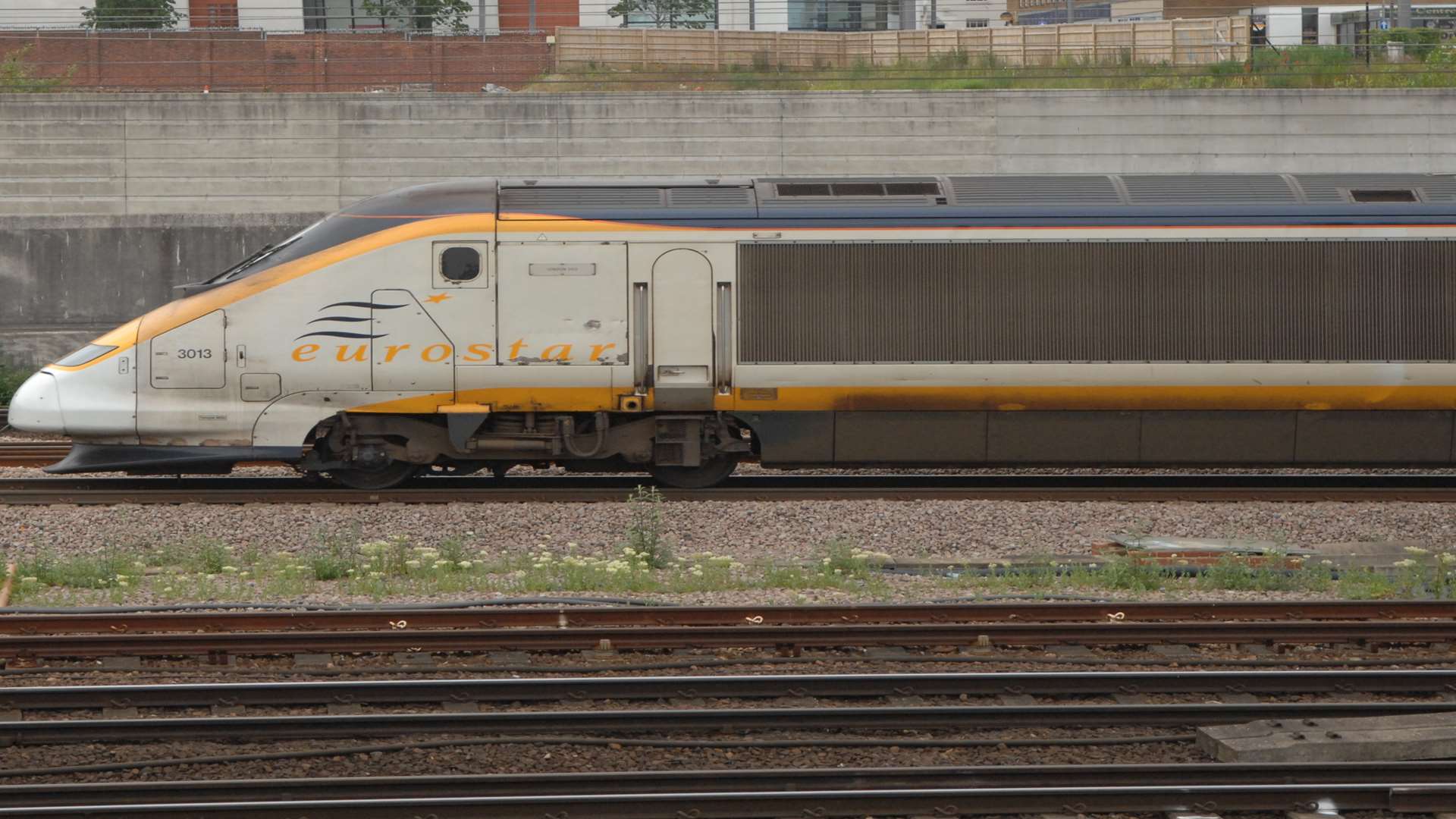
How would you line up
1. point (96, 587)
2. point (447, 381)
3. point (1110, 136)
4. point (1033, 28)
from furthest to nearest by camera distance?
1. point (1033, 28)
2. point (1110, 136)
3. point (447, 381)
4. point (96, 587)

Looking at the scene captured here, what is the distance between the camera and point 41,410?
12.5 metres

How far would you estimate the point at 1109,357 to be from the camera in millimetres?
13016

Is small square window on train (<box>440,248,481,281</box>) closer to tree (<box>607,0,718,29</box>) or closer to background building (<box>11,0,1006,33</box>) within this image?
tree (<box>607,0,718,29</box>)

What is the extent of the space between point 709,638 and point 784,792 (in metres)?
2.32

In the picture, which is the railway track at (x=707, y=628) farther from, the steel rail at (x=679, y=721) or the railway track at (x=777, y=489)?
the railway track at (x=777, y=489)

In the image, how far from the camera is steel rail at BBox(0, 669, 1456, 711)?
23.0 ft

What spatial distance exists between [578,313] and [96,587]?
15.4 ft

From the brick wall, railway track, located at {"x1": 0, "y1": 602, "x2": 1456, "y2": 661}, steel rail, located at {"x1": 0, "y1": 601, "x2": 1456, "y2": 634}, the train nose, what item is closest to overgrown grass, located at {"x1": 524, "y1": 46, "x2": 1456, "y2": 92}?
the brick wall

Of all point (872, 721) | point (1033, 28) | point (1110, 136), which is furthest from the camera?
point (1033, 28)

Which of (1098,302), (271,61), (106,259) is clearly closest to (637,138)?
(271,61)

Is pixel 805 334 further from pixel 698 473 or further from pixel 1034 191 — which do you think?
pixel 1034 191

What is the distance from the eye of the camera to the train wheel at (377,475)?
13227 millimetres

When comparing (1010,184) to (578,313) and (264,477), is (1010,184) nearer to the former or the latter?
(578,313)

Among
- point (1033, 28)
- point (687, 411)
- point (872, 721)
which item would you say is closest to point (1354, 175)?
point (687, 411)
